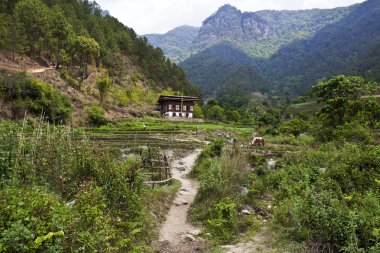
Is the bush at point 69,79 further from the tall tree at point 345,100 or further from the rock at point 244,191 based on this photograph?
the rock at point 244,191

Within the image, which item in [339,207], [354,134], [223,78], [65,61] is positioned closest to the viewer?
[339,207]

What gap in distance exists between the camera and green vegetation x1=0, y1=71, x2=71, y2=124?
29.7 m

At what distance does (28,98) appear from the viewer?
31.0m

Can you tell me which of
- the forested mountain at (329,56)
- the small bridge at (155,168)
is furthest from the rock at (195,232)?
the forested mountain at (329,56)

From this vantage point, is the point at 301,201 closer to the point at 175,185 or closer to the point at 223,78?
the point at 175,185

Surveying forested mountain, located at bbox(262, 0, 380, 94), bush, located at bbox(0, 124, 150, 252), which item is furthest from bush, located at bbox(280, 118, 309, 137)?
forested mountain, located at bbox(262, 0, 380, 94)

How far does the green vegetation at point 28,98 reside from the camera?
29719 mm

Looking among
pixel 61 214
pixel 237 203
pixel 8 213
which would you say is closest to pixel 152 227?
pixel 237 203

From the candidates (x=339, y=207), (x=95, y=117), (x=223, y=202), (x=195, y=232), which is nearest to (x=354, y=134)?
(x=223, y=202)

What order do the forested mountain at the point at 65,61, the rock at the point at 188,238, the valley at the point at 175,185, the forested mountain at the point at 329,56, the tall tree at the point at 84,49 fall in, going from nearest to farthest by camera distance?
1. the valley at the point at 175,185
2. the rock at the point at 188,238
3. the forested mountain at the point at 65,61
4. the tall tree at the point at 84,49
5. the forested mountain at the point at 329,56

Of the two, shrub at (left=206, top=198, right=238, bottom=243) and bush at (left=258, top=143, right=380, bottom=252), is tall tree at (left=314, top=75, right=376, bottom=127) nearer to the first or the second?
bush at (left=258, top=143, right=380, bottom=252)

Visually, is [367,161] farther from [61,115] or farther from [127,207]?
[61,115]

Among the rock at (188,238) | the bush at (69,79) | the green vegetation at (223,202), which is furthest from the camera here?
the bush at (69,79)

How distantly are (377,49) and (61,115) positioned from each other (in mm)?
128749
